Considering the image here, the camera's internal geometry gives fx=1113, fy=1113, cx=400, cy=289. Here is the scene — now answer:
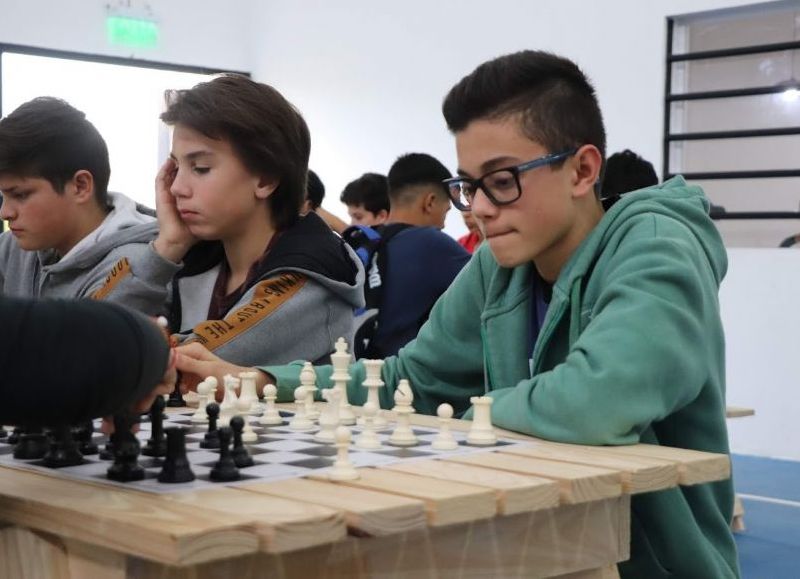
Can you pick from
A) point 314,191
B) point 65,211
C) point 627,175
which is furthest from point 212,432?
point 314,191

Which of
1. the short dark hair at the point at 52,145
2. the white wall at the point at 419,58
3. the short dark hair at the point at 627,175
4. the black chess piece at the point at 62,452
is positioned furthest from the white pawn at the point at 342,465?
the white wall at the point at 419,58

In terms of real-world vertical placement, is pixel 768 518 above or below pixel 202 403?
below

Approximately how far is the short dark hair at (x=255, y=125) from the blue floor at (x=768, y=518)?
7.76 ft

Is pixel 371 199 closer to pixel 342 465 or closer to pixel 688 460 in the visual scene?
pixel 688 460

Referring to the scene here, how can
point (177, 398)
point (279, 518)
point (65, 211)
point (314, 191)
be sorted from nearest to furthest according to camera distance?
point (279, 518), point (177, 398), point (65, 211), point (314, 191)

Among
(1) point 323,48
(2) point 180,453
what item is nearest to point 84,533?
(2) point 180,453

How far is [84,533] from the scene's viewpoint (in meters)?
1.13

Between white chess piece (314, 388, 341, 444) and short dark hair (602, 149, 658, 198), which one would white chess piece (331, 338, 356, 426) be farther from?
short dark hair (602, 149, 658, 198)

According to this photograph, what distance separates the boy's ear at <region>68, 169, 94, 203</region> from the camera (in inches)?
120

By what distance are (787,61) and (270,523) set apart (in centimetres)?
600

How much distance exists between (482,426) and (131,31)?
7570 mm

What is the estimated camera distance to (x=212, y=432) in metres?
1.54

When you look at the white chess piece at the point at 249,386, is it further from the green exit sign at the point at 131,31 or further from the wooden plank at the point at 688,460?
the green exit sign at the point at 131,31

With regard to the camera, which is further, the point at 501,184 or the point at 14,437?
the point at 501,184
